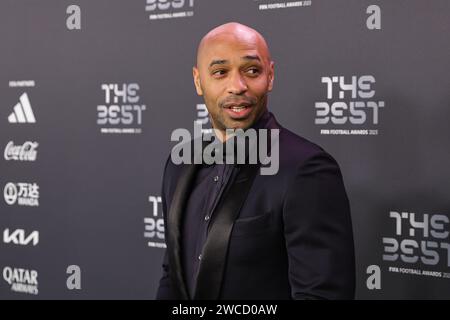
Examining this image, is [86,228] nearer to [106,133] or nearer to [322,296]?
[106,133]

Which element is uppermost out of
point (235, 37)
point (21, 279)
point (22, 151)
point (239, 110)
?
point (235, 37)

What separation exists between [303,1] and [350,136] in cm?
54

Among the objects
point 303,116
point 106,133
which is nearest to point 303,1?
point 303,116

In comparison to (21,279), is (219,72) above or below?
above

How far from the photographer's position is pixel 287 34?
7.48 ft

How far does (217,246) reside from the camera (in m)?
1.26

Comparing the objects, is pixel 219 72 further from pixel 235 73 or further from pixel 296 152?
pixel 296 152

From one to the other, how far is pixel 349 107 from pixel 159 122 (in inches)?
34.3

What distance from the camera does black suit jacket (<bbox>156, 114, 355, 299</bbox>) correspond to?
3.98ft

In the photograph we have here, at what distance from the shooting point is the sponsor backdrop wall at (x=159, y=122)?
2.00 meters

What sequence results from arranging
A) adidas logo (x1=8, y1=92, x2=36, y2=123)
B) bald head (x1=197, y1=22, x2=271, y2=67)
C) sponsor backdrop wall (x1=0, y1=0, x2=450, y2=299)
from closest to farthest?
bald head (x1=197, y1=22, x2=271, y2=67), sponsor backdrop wall (x1=0, y1=0, x2=450, y2=299), adidas logo (x1=8, y1=92, x2=36, y2=123)

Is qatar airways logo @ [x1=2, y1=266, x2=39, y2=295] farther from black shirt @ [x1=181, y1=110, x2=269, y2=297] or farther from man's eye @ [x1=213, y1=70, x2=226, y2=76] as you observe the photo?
man's eye @ [x1=213, y1=70, x2=226, y2=76]

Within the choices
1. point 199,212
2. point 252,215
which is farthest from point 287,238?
point 199,212

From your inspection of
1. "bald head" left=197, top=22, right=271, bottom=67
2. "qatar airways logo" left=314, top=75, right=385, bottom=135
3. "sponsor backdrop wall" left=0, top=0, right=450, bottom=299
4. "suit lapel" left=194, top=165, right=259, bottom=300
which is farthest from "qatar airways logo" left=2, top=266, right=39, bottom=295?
"bald head" left=197, top=22, right=271, bottom=67
